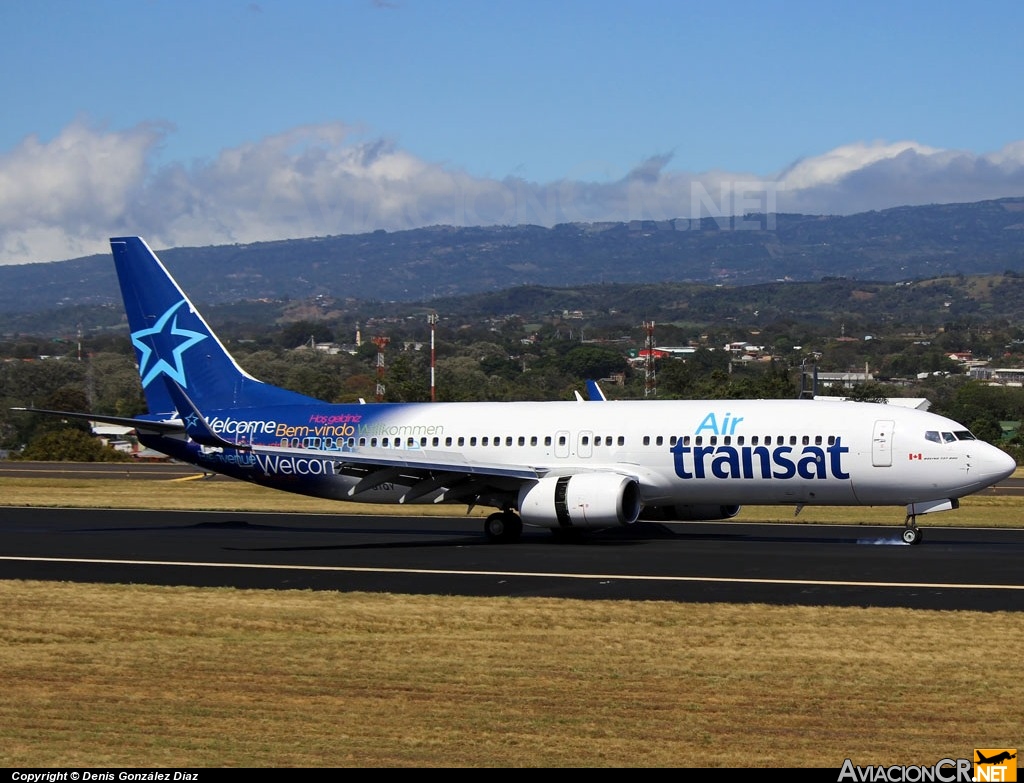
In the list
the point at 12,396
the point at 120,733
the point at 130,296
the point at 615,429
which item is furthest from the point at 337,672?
Result: the point at 12,396

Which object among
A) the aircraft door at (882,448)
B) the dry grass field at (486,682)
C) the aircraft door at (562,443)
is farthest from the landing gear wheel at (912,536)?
the dry grass field at (486,682)

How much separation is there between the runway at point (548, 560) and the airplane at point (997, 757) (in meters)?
10.4

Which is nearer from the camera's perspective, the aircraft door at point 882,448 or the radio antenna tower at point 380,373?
the aircraft door at point 882,448

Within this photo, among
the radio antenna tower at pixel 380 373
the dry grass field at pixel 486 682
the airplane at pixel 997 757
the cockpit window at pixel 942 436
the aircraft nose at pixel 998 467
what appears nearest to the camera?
the airplane at pixel 997 757

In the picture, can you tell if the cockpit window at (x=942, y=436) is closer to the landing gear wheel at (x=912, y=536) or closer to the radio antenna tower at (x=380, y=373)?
the landing gear wheel at (x=912, y=536)

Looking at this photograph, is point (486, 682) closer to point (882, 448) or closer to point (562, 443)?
point (882, 448)

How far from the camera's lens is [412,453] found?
40156 mm

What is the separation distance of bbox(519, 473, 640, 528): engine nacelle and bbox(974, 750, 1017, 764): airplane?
67.9 feet

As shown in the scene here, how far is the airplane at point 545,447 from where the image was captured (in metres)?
35.1

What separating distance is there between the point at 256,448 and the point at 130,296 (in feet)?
24.6

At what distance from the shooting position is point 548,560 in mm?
32531

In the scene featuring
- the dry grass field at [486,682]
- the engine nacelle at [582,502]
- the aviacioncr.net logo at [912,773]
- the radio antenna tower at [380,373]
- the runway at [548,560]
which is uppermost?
the radio antenna tower at [380,373]

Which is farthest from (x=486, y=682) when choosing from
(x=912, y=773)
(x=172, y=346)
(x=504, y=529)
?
(x=172, y=346)

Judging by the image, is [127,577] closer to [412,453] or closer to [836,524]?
[412,453]
